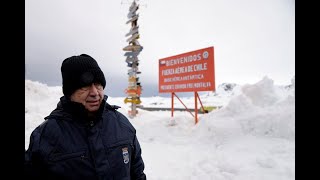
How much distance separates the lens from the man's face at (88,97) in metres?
1.94

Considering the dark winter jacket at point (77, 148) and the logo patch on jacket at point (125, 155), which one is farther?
the logo patch on jacket at point (125, 155)

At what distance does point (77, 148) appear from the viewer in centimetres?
180

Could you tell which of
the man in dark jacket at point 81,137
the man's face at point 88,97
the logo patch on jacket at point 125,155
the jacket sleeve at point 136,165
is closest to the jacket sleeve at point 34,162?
the man in dark jacket at point 81,137

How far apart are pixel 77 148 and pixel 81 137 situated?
8 cm

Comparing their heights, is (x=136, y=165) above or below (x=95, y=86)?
below

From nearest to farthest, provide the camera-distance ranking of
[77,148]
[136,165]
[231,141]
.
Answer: [77,148] < [136,165] < [231,141]

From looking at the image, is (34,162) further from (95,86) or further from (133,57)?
(133,57)

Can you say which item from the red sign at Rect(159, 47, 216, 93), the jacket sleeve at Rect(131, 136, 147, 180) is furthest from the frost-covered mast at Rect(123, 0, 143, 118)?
the jacket sleeve at Rect(131, 136, 147, 180)

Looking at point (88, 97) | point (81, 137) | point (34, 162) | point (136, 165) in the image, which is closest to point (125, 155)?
point (136, 165)

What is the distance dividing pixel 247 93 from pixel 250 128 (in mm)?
2194

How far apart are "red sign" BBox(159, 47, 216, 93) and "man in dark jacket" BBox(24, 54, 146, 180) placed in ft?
27.7

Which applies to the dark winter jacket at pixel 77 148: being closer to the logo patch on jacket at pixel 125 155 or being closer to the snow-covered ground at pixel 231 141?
the logo patch on jacket at pixel 125 155

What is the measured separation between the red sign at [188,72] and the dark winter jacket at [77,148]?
847cm
